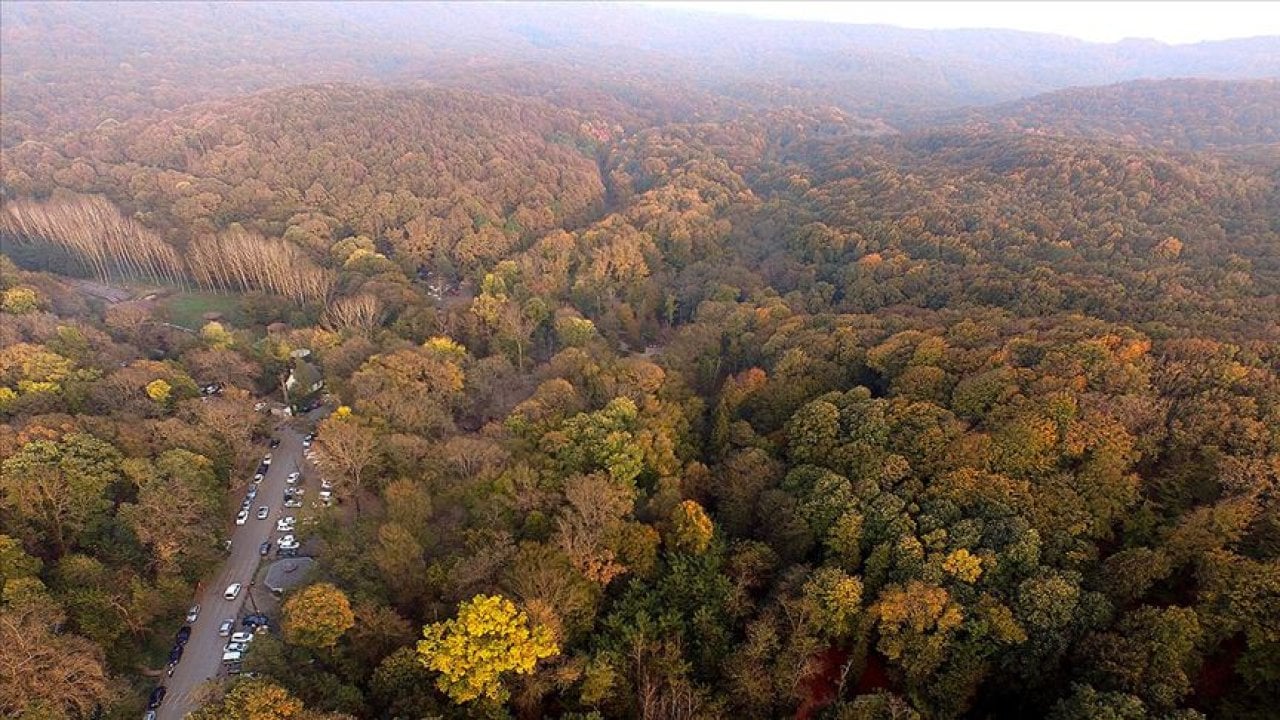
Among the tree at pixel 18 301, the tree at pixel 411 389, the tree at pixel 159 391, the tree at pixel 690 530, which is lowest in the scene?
the tree at pixel 18 301

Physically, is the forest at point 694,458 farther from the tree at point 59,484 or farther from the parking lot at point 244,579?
the parking lot at point 244,579

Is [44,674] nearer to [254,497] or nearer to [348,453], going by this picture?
[348,453]

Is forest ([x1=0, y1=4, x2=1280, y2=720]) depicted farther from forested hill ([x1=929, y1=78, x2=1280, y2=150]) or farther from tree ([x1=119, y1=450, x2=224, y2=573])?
forested hill ([x1=929, y1=78, x2=1280, y2=150])

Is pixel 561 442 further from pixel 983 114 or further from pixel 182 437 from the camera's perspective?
pixel 983 114

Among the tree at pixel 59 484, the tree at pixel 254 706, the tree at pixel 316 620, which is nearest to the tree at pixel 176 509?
the tree at pixel 59 484

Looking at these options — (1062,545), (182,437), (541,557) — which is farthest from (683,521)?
(182,437)

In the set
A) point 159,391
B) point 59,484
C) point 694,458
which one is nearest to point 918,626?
point 694,458
